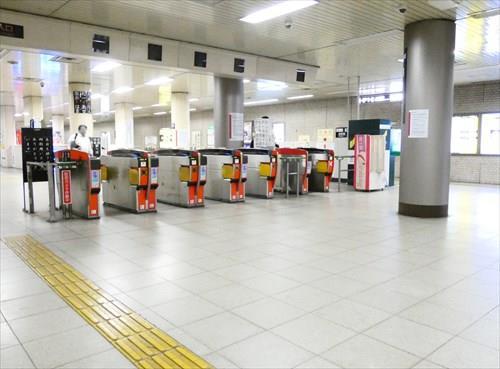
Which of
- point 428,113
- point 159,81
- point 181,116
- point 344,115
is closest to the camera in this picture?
point 428,113

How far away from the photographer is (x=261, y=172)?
30.3ft

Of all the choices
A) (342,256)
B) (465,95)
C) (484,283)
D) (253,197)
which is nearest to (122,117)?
(253,197)

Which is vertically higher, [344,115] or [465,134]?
[344,115]

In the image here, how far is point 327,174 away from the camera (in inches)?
412

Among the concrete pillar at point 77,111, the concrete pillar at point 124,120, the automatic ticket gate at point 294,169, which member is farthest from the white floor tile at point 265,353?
the concrete pillar at point 124,120

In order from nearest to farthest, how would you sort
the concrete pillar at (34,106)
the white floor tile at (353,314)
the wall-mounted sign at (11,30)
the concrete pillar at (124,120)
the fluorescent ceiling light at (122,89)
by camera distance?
the white floor tile at (353,314), the wall-mounted sign at (11,30), the fluorescent ceiling light at (122,89), the concrete pillar at (34,106), the concrete pillar at (124,120)

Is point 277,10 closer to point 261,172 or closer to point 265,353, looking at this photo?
point 261,172

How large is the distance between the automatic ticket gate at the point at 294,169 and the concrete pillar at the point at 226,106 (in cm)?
125

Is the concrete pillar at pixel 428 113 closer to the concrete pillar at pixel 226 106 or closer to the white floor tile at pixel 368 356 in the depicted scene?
the concrete pillar at pixel 226 106

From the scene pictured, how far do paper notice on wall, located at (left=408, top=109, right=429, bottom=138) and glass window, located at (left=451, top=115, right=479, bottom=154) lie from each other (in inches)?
306

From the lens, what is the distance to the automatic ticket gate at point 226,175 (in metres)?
8.42

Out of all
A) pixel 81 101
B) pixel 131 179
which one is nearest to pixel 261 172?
pixel 131 179

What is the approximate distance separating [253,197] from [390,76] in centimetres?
585

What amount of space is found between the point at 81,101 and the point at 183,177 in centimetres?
618
